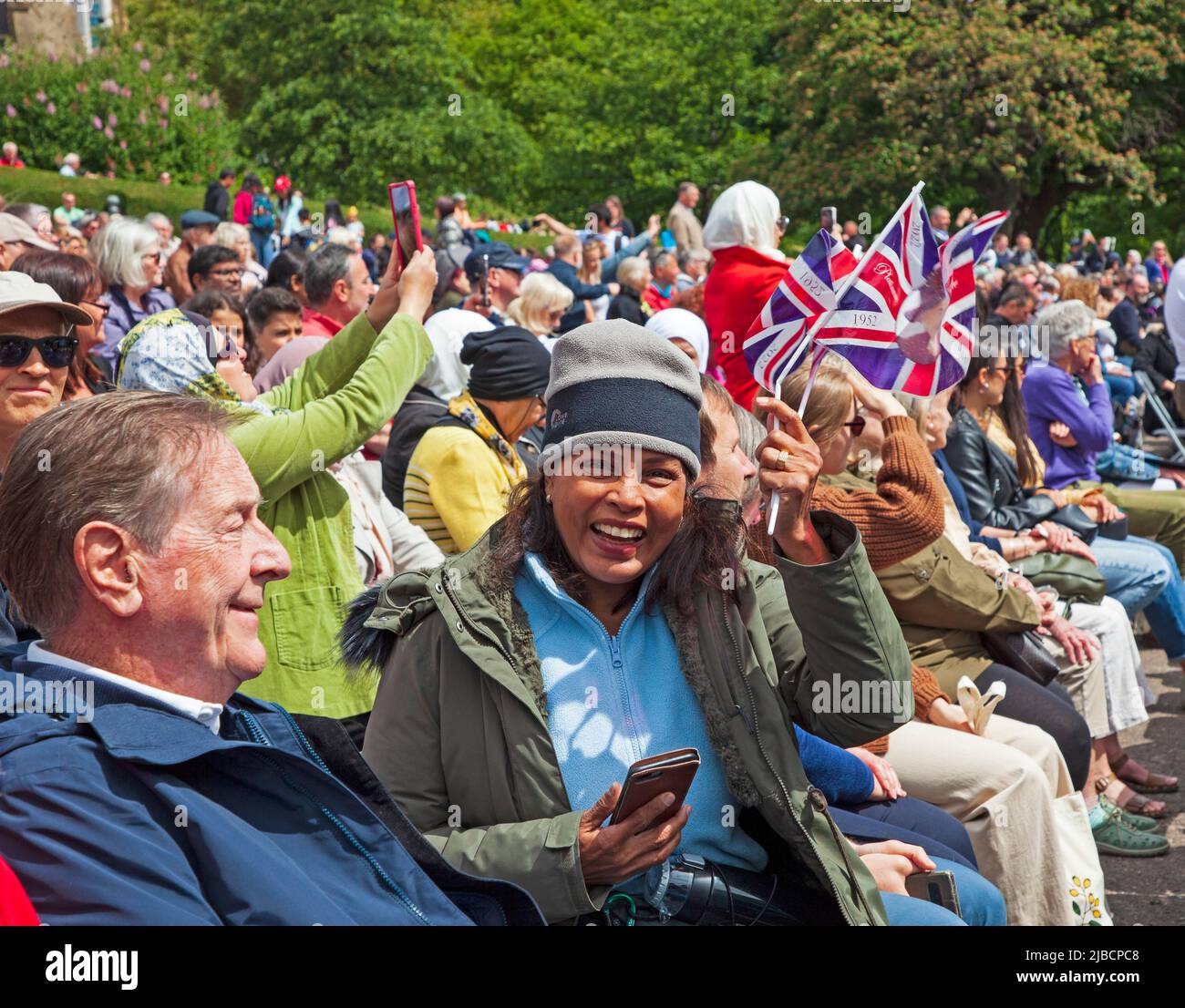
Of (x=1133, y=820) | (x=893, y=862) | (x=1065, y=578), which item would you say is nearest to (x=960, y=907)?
(x=893, y=862)

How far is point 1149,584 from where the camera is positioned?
6707 mm

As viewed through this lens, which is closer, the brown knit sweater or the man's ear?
the man's ear

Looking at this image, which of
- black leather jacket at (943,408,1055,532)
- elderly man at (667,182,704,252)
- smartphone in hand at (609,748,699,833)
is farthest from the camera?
elderly man at (667,182,704,252)

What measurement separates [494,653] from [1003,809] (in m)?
2.09

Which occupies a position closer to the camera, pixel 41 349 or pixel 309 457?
pixel 41 349

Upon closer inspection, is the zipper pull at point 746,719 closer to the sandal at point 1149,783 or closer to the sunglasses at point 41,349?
the sunglasses at point 41,349

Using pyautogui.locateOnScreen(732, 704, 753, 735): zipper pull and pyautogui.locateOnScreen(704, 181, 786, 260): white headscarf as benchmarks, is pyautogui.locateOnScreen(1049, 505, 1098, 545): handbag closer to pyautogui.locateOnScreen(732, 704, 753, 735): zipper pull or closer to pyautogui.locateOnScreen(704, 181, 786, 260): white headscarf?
pyautogui.locateOnScreen(704, 181, 786, 260): white headscarf

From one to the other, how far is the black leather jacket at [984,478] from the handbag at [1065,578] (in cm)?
28

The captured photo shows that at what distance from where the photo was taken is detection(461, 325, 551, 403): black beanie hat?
4918 mm

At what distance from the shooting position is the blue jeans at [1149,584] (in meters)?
6.70

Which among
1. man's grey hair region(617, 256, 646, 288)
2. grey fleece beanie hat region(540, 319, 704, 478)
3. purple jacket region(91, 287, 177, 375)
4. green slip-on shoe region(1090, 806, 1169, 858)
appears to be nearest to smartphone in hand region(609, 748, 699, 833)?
grey fleece beanie hat region(540, 319, 704, 478)

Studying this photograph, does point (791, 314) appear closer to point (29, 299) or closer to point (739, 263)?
point (29, 299)
